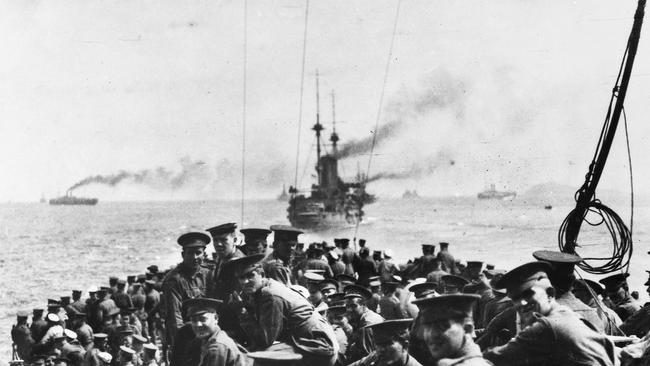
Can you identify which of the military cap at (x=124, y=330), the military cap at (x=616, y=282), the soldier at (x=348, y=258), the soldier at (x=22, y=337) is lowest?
the soldier at (x=22, y=337)

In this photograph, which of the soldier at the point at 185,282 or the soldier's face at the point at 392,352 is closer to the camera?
the soldier's face at the point at 392,352

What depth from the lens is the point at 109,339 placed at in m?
10.7

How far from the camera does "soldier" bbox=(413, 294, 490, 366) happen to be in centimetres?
381

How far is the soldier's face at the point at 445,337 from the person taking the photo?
382 centimetres

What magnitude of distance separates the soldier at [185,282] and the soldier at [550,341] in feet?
13.7

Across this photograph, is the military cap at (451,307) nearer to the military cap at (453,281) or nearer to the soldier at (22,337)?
the military cap at (453,281)

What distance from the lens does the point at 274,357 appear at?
521 cm

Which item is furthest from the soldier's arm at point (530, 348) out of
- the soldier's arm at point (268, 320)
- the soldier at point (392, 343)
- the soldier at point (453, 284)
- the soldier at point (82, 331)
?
the soldier at point (82, 331)

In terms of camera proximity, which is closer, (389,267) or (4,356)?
(389,267)

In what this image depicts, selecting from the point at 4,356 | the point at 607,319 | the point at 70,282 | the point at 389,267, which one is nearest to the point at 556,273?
the point at 607,319

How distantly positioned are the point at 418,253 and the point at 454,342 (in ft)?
159

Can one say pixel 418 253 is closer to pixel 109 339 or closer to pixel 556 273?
pixel 109 339

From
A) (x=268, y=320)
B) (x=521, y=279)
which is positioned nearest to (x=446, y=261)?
(x=268, y=320)

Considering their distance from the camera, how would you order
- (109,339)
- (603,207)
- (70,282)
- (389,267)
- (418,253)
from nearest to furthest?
(603,207) → (109,339) → (389,267) → (70,282) → (418,253)
